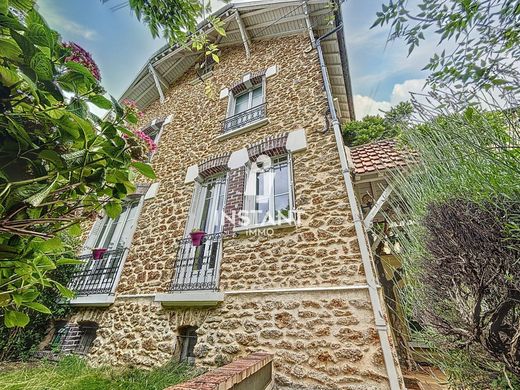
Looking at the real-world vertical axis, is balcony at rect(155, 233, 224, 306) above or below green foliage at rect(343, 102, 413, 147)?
below

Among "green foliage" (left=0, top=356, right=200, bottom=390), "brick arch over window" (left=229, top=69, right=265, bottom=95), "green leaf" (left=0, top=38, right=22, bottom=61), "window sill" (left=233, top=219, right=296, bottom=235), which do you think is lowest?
"green foliage" (left=0, top=356, right=200, bottom=390)

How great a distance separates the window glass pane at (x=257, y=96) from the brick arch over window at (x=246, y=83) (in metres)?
0.19

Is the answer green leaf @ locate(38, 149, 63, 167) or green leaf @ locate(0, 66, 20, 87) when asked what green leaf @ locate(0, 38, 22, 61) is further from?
green leaf @ locate(38, 149, 63, 167)

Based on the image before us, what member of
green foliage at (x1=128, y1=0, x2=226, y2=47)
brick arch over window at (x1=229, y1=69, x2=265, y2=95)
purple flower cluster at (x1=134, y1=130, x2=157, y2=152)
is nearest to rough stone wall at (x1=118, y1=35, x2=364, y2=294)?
brick arch over window at (x1=229, y1=69, x2=265, y2=95)

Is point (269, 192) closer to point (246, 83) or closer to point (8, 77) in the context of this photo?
point (246, 83)

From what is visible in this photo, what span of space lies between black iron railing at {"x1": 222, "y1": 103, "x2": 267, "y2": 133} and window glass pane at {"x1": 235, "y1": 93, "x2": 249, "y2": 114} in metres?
0.55

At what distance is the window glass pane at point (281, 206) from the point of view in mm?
4064

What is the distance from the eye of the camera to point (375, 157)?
4.03m

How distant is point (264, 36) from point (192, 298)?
7.44m

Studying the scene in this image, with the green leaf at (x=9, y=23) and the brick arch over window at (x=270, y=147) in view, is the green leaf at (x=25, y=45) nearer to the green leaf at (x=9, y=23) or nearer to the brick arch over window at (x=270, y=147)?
the green leaf at (x=9, y=23)

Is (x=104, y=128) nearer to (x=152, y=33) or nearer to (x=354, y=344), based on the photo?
(x=152, y=33)

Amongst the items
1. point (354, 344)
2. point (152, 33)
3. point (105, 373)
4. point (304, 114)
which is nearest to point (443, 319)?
point (354, 344)

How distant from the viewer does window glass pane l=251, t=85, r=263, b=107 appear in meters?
6.10

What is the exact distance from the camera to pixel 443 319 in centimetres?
176
